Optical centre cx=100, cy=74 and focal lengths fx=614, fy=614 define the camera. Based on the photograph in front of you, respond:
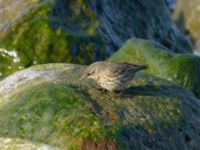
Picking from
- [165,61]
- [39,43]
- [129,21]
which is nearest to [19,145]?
[165,61]

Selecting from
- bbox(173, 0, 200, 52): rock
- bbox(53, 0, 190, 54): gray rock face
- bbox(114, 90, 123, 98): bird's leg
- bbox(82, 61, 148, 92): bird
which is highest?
bbox(82, 61, 148, 92): bird

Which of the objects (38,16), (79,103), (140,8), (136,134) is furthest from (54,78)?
(140,8)

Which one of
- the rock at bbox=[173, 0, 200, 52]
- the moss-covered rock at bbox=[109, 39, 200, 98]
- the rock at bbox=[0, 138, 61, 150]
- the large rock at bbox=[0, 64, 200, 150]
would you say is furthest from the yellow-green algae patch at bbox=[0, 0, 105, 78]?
the rock at bbox=[173, 0, 200, 52]

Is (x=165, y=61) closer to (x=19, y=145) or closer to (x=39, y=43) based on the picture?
(x=39, y=43)

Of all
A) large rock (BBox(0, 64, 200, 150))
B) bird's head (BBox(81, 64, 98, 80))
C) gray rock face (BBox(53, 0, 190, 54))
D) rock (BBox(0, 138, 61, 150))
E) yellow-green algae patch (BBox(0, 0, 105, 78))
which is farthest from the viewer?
gray rock face (BBox(53, 0, 190, 54))

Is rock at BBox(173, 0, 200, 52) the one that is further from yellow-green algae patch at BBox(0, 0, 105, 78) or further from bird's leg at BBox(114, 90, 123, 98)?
bird's leg at BBox(114, 90, 123, 98)

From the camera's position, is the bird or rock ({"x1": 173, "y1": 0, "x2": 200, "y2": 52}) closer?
the bird

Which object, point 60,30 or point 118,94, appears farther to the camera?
point 60,30
